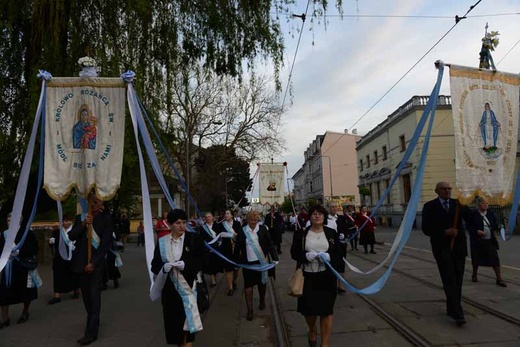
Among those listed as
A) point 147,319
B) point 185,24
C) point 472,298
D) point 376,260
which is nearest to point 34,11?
point 185,24

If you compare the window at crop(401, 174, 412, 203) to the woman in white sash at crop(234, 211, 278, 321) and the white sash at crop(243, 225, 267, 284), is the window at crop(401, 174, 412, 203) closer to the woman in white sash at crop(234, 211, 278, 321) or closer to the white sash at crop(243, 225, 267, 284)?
the woman in white sash at crop(234, 211, 278, 321)

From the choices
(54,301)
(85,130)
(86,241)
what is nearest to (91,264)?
(86,241)

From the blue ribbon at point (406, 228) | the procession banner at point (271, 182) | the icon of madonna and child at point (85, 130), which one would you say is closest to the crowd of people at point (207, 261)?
the blue ribbon at point (406, 228)

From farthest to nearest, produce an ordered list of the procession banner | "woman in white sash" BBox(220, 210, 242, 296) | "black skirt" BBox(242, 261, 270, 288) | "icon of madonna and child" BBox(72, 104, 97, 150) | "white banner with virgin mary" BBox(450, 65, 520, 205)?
the procession banner < "woman in white sash" BBox(220, 210, 242, 296) < "black skirt" BBox(242, 261, 270, 288) < "white banner with virgin mary" BBox(450, 65, 520, 205) < "icon of madonna and child" BBox(72, 104, 97, 150)

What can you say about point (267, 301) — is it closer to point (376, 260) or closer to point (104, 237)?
point (104, 237)

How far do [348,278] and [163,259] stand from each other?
6699 mm

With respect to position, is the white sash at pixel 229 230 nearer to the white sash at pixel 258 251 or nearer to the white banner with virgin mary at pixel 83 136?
the white sash at pixel 258 251

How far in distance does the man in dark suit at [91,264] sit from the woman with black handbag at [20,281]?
152cm

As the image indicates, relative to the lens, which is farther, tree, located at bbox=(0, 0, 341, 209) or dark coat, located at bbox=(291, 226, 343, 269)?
tree, located at bbox=(0, 0, 341, 209)

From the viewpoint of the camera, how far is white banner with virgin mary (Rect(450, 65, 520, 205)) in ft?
20.8

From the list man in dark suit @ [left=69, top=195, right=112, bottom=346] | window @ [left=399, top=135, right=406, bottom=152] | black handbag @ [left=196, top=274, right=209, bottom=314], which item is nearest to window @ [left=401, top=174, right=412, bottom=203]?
window @ [left=399, top=135, right=406, bottom=152]

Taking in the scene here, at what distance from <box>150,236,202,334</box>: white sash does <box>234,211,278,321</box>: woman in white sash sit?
2598 millimetres

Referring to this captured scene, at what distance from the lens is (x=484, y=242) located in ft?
28.4

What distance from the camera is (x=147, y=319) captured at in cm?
687
